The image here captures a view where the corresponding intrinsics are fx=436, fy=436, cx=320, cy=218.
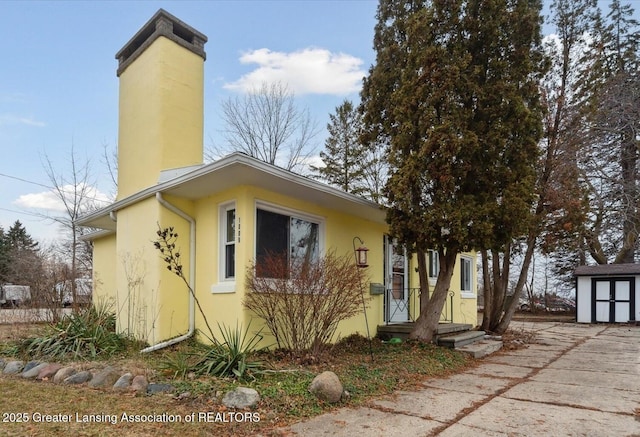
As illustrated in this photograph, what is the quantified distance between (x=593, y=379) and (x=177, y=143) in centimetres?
766

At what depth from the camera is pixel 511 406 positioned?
185 inches

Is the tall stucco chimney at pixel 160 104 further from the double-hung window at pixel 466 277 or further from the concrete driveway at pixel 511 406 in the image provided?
the double-hung window at pixel 466 277

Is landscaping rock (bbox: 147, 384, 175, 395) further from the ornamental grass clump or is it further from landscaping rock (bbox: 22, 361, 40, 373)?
landscaping rock (bbox: 22, 361, 40, 373)

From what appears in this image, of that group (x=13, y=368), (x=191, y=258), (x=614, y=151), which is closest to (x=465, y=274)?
(x=614, y=151)

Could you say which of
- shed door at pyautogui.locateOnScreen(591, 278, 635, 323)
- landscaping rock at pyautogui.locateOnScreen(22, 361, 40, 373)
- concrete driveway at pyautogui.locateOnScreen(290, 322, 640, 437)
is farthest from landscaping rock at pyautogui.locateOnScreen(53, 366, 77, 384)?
shed door at pyautogui.locateOnScreen(591, 278, 635, 323)

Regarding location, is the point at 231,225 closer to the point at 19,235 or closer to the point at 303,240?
the point at 303,240

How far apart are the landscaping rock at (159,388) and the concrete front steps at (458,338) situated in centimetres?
526

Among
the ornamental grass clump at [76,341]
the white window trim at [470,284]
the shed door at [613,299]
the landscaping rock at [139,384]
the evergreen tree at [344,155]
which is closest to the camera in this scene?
the landscaping rock at [139,384]

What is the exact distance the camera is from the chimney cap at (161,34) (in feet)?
26.8

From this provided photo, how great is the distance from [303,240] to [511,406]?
4.24 meters

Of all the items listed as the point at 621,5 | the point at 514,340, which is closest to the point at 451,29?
the point at 514,340

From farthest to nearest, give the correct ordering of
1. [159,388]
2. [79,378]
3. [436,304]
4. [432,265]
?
[432,265] < [436,304] < [79,378] < [159,388]

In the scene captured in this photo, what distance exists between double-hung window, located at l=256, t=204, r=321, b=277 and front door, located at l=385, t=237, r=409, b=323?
2562 mm

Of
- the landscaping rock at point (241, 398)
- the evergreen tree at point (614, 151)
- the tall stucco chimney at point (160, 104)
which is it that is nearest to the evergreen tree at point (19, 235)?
the tall stucco chimney at point (160, 104)
